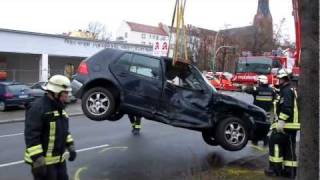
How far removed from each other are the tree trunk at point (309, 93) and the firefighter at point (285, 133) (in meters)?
2.96

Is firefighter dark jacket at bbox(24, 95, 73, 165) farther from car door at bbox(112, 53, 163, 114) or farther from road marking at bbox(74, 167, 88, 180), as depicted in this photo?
car door at bbox(112, 53, 163, 114)

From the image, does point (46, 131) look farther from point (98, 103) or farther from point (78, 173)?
point (98, 103)

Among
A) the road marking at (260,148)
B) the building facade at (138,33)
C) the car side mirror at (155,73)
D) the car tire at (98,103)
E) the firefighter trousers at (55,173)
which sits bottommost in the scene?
the road marking at (260,148)

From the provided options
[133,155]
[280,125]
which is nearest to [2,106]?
[133,155]

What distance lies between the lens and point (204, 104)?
991 cm

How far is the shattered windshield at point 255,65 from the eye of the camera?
101 feet

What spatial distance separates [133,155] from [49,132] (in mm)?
5092

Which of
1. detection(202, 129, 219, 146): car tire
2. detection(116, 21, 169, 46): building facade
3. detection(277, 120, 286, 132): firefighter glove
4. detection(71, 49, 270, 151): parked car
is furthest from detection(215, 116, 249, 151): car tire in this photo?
detection(116, 21, 169, 46): building facade

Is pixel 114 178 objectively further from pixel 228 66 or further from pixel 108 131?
pixel 228 66

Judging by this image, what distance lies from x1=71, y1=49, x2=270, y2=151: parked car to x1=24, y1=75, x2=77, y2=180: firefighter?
4410mm

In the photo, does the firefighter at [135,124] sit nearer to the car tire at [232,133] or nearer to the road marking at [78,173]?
the car tire at [232,133]

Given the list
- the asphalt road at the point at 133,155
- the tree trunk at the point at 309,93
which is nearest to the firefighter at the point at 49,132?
the tree trunk at the point at 309,93

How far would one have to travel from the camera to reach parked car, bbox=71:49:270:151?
32.4 ft

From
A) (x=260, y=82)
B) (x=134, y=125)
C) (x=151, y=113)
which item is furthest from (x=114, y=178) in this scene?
(x=260, y=82)
